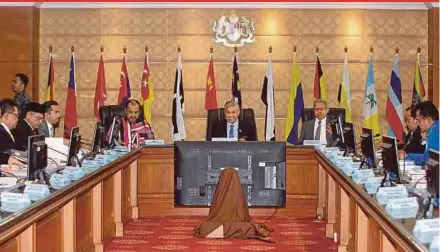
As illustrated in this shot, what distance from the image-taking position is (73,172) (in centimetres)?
557

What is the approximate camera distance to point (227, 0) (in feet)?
36.9

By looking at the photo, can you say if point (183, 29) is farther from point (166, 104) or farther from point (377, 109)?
point (377, 109)

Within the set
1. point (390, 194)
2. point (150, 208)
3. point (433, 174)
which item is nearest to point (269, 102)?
point (150, 208)

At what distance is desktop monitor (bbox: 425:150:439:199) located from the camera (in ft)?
11.9

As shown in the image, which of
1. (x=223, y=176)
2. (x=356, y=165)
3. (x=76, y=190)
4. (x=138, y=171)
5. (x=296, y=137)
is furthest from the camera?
(x=296, y=137)

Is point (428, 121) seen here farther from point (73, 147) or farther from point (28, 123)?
point (28, 123)

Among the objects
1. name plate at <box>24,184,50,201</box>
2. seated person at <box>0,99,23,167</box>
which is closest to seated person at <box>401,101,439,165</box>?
name plate at <box>24,184,50,201</box>

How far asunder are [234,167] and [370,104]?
3.35 meters

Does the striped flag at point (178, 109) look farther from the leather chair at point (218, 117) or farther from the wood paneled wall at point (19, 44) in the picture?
the wood paneled wall at point (19, 44)

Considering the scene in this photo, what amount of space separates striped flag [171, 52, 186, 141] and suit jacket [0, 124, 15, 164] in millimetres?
4178

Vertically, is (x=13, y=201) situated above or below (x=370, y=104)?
below

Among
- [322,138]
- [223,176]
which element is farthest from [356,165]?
[322,138]

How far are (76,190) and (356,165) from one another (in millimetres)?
2311

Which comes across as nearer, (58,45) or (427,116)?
(427,116)
